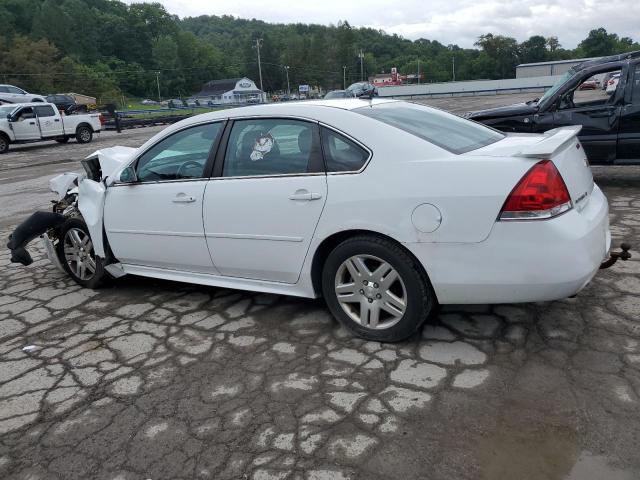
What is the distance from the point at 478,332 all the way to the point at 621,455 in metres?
1.23

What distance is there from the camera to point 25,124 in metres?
21.0

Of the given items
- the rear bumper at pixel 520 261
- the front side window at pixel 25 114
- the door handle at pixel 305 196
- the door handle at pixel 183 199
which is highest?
the front side window at pixel 25 114

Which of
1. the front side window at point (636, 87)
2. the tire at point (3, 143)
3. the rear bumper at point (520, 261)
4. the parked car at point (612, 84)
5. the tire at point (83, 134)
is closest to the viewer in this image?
the rear bumper at point (520, 261)

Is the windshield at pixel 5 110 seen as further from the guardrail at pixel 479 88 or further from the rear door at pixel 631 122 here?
the guardrail at pixel 479 88

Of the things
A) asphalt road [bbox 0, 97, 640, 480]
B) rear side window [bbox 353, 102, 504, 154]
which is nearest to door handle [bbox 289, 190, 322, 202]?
rear side window [bbox 353, 102, 504, 154]

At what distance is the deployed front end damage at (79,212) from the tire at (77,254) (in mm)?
57

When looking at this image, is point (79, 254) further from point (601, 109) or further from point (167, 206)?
point (601, 109)

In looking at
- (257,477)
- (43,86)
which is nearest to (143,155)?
(257,477)

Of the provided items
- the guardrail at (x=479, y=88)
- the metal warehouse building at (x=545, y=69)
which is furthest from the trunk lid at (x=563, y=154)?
the metal warehouse building at (x=545, y=69)

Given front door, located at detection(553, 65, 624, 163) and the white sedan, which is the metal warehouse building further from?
the white sedan

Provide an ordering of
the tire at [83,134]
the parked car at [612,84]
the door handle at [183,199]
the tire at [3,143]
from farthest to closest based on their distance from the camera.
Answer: the tire at [83,134], the tire at [3,143], the parked car at [612,84], the door handle at [183,199]

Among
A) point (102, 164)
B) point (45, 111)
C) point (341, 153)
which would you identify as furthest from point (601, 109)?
point (45, 111)

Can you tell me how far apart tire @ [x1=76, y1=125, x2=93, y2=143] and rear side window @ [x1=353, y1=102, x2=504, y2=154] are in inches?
889

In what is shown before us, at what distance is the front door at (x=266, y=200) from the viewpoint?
11.2ft
